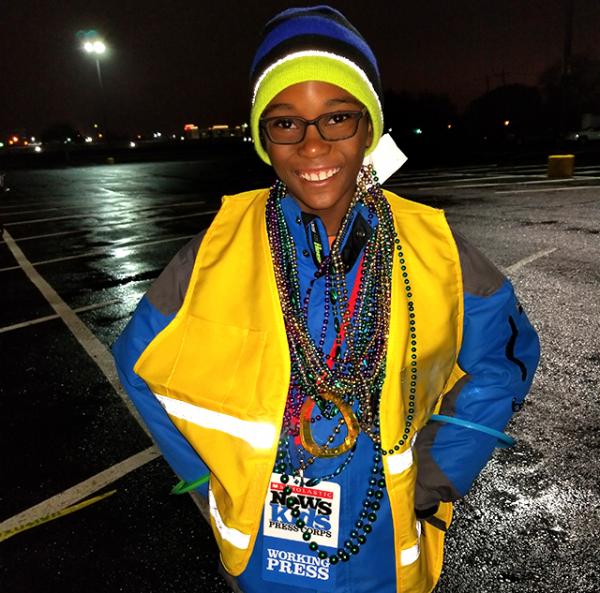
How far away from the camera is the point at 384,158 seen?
1.67 metres

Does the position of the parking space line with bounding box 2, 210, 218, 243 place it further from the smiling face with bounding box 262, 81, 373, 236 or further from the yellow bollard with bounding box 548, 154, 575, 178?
the smiling face with bounding box 262, 81, 373, 236

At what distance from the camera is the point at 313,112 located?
4.76 ft

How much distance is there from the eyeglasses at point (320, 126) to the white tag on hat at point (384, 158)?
7.1 inches

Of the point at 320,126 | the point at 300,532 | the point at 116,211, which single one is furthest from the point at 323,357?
the point at 116,211

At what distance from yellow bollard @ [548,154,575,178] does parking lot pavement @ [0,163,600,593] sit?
345 inches

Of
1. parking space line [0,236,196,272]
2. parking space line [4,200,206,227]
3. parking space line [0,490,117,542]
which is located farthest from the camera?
parking space line [4,200,206,227]

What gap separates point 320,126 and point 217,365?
0.74m

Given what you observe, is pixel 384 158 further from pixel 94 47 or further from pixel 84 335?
pixel 94 47

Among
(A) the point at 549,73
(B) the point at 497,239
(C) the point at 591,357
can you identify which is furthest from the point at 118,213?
(A) the point at 549,73

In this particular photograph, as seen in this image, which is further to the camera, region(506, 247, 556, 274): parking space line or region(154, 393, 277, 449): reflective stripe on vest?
region(506, 247, 556, 274): parking space line

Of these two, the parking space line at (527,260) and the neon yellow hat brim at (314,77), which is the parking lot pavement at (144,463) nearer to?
the parking space line at (527,260)

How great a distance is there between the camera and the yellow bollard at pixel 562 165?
1577 centimetres

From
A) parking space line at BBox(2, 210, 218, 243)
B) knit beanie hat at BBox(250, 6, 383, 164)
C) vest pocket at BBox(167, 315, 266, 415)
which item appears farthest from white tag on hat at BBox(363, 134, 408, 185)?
parking space line at BBox(2, 210, 218, 243)

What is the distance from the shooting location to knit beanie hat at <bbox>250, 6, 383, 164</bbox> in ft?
4.64
